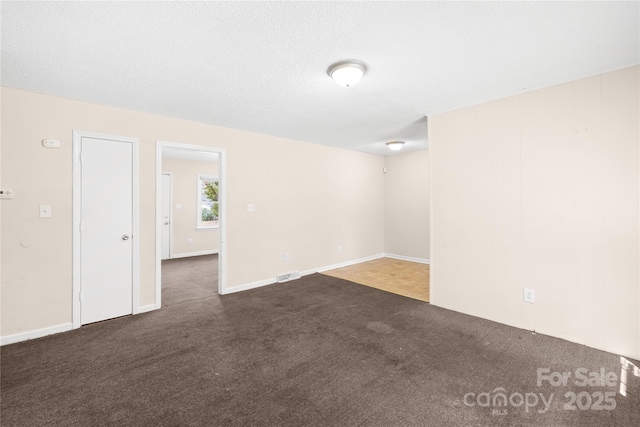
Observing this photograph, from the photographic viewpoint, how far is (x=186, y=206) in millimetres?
7324

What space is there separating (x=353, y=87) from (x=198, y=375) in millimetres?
2851

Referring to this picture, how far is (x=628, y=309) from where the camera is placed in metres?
2.39

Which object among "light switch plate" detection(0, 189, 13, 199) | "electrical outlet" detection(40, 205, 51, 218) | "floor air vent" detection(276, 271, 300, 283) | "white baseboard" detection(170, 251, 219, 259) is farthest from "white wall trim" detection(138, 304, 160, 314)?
"white baseboard" detection(170, 251, 219, 259)

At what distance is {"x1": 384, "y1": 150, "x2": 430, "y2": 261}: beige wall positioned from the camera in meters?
6.13

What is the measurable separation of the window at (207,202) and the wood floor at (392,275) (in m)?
4.03

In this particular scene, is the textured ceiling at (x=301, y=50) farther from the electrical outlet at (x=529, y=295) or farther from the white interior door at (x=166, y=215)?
the white interior door at (x=166, y=215)

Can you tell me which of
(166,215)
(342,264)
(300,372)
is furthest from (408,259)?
(166,215)

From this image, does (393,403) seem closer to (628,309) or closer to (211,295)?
(628,309)

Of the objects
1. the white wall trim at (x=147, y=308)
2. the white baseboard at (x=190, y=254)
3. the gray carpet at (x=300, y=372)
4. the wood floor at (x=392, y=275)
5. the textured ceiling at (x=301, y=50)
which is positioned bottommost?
the gray carpet at (x=300, y=372)

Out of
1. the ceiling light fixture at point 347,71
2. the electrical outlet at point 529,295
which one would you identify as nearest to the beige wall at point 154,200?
the ceiling light fixture at point 347,71

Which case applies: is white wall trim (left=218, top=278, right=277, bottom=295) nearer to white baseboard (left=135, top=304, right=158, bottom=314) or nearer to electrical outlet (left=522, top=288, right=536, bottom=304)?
white baseboard (left=135, top=304, right=158, bottom=314)

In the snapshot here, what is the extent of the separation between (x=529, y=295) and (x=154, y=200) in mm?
4360

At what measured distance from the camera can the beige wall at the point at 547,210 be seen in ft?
7.89

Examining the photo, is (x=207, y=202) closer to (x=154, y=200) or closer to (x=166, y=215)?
(x=166, y=215)
